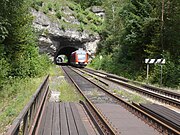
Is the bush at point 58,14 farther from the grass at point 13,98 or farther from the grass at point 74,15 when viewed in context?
the grass at point 13,98

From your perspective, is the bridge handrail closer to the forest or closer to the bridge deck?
the bridge deck

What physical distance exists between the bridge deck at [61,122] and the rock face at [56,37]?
1549 inches

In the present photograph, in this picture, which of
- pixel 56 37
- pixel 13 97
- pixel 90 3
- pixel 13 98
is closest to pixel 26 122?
pixel 13 98

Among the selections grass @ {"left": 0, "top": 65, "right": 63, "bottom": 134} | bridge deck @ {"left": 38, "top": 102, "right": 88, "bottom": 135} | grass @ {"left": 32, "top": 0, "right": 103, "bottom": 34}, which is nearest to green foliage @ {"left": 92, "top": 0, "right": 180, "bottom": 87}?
grass @ {"left": 0, "top": 65, "right": 63, "bottom": 134}

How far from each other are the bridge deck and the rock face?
1549 inches

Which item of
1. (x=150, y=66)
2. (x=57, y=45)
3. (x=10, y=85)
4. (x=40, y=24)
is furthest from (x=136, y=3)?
(x=57, y=45)

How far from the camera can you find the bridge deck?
7.83m

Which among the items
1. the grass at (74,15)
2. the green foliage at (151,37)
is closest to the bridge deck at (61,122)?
the green foliage at (151,37)

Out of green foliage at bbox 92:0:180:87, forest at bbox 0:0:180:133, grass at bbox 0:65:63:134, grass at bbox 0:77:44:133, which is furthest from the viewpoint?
green foliage at bbox 92:0:180:87

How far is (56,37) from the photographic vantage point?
183 ft

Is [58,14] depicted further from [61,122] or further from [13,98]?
[61,122]

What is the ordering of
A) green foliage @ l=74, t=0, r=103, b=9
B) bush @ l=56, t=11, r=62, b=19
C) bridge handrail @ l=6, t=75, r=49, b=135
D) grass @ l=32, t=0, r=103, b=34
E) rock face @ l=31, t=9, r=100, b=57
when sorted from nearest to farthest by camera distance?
1. bridge handrail @ l=6, t=75, r=49, b=135
2. rock face @ l=31, t=9, r=100, b=57
3. grass @ l=32, t=0, r=103, b=34
4. bush @ l=56, t=11, r=62, b=19
5. green foliage @ l=74, t=0, r=103, b=9

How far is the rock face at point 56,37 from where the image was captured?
2044 inches

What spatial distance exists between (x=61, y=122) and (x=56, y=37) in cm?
4775
